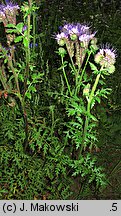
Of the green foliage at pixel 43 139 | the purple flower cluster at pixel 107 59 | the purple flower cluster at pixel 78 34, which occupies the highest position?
the purple flower cluster at pixel 78 34

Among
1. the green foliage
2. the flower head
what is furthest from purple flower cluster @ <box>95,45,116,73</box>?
the green foliage

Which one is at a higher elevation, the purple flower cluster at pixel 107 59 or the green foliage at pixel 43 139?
the purple flower cluster at pixel 107 59

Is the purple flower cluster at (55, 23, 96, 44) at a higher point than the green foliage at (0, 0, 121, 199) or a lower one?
higher

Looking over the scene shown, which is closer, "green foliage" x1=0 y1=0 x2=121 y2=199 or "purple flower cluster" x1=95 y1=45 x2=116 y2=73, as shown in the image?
"purple flower cluster" x1=95 y1=45 x2=116 y2=73

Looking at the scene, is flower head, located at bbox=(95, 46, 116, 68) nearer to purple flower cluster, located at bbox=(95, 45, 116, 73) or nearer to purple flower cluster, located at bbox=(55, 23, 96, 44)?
purple flower cluster, located at bbox=(95, 45, 116, 73)

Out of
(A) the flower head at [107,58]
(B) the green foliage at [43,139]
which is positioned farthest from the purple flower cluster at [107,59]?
(B) the green foliage at [43,139]

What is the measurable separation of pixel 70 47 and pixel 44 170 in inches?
34.3

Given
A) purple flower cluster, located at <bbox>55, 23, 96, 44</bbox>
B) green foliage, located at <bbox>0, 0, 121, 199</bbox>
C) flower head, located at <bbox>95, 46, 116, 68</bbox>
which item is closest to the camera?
flower head, located at <bbox>95, 46, 116, 68</bbox>

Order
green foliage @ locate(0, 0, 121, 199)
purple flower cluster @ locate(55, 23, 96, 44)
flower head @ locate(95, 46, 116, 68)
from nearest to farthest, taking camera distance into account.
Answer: flower head @ locate(95, 46, 116, 68) < purple flower cluster @ locate(55, 23, 96, 44) < green foliage @ locate(0, 0, 121, 199)

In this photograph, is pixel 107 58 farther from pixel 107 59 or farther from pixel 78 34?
pixel 78 34

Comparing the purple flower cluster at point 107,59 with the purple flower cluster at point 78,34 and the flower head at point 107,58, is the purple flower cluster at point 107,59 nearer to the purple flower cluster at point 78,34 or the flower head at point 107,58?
the flower head at point 107,58

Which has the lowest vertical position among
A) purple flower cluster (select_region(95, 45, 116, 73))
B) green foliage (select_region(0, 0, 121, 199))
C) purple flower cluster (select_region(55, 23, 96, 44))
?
green foliage (select_region(0, 0, 121, 199))

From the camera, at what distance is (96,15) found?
195 inches

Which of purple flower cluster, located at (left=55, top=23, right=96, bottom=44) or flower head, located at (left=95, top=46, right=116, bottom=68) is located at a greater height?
purple flower cluster, located at (left=55, top=23, right=96, bottom=44)
